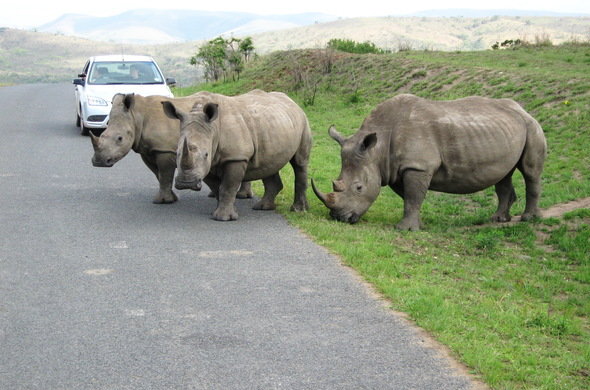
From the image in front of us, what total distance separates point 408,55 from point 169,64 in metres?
80.3

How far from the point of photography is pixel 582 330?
22.4 feet

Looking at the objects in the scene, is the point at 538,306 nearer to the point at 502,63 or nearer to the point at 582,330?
the point at 582,330

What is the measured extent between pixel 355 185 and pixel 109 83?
9.75 meters

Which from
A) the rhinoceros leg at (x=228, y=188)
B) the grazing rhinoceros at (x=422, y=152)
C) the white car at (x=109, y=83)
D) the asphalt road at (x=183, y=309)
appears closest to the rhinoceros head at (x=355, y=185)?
the grazing rhinoceros at (x=422, y=152)

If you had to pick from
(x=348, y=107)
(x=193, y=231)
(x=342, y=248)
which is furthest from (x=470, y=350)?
(x=348, y=107)

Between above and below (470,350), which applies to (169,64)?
below

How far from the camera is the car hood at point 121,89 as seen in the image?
17.5 m

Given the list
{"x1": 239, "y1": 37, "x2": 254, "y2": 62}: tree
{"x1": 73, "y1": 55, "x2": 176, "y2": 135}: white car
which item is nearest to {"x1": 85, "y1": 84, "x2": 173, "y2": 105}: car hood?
{"x1": 73, "y1": 55, "x2": 176, "y2": 135}: white car

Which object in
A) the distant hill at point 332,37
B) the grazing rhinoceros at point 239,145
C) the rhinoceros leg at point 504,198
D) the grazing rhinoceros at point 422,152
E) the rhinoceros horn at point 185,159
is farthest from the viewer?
the distant hill at point 332,37

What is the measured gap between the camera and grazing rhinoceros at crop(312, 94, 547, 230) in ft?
33.2

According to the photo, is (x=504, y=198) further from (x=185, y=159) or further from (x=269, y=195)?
(x=185, y=159)

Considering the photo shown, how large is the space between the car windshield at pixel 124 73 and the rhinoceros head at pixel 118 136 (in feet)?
25.3

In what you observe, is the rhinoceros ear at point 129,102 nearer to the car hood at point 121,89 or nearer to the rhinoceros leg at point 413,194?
the rhinoceros leg at point 413,194

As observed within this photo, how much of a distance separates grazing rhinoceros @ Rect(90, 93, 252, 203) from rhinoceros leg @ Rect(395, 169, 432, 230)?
2.90m
